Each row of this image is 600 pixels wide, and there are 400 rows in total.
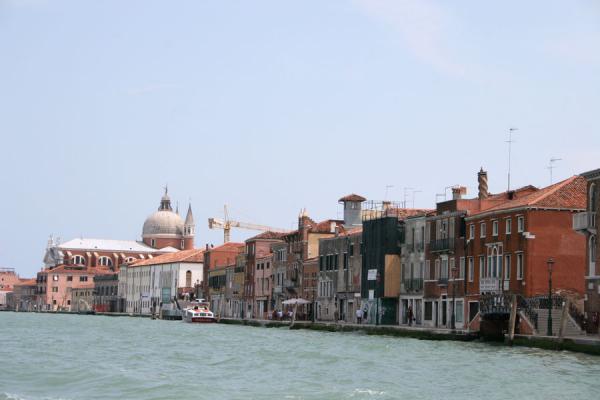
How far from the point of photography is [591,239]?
4938 cm

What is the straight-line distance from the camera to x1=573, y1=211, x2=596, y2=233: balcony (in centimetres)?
4894

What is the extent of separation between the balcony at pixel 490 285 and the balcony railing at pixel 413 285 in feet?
29.4

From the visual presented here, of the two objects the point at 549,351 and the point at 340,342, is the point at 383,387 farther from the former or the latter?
the point at 340,342

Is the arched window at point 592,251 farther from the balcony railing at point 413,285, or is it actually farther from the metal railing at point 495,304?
the balcony railing at point 413,285

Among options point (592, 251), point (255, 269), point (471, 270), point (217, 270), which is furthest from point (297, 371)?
point (217, 270)

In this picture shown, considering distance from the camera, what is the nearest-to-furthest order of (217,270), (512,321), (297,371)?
(297,371) < (512,321) < (217,270)

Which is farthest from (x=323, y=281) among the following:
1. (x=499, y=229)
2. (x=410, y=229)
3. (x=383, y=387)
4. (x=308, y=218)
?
(x=383, y=387)

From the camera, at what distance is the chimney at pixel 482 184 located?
63.4m

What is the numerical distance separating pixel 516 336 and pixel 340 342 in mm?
9498

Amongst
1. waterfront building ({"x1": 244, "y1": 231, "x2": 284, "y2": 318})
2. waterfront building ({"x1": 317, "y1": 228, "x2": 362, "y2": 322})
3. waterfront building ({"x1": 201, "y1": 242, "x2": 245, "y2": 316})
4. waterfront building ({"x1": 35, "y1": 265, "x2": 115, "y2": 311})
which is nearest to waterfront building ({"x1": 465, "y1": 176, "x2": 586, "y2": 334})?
waterfront building ({"x1": 317, "y1": 228, "x2": 362, "y2": 322})

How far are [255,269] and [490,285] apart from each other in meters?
47.1

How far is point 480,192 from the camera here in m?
63.6

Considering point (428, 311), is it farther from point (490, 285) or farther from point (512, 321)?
point (512, 321)

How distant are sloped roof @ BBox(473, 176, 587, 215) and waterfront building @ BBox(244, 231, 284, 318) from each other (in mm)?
44362
